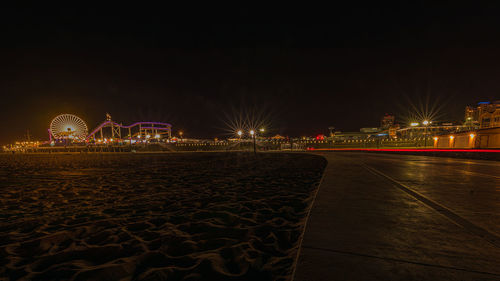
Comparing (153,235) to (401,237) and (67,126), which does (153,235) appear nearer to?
(401,237)

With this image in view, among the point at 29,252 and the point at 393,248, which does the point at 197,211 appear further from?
the point at 393,248

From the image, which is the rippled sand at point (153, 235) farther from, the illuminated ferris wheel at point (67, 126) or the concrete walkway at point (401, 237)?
the illuminated ferris wheel at point (67, 126)

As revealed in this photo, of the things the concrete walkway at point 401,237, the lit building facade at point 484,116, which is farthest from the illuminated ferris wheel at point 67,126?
the lit building facade at point 484,116

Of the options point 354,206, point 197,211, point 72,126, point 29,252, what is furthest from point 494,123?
point 72,126

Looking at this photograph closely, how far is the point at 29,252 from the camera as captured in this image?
3.00 m

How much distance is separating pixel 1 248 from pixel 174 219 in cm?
257

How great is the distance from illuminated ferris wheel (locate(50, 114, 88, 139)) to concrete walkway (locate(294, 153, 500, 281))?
134955mm

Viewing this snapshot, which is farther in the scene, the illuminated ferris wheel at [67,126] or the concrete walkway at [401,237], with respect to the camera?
the illuminated ferris wheel at [67,126]

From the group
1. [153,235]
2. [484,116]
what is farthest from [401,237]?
[484,116]

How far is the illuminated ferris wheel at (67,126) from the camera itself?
99.6 metres

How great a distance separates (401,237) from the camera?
265 cm

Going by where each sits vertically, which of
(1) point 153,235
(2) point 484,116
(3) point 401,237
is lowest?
(1) point 153,235

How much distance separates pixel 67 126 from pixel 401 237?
13973cm

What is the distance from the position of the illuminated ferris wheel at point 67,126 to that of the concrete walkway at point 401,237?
135m
